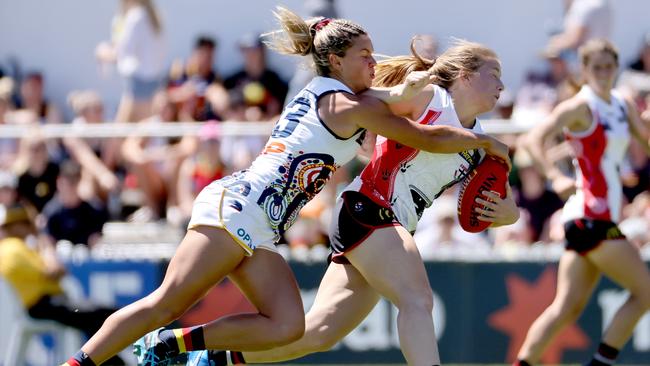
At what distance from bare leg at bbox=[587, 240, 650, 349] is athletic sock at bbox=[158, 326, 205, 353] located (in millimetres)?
2928

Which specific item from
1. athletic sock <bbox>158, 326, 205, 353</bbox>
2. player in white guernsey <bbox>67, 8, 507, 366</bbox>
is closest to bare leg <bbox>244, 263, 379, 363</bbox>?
player in white guernsey <bbox>67, 8, 507, 366</bbox>

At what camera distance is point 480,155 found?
667 centimetres

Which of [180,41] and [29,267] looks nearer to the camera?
[29,267]

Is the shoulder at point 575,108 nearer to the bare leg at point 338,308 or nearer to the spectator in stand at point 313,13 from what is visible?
the bare leg at point 338,308

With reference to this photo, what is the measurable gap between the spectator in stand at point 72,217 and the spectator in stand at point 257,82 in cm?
173

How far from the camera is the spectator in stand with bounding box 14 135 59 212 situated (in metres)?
11.7

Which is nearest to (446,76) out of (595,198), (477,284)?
(595,198)

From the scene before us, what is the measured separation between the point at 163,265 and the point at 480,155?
446 cm

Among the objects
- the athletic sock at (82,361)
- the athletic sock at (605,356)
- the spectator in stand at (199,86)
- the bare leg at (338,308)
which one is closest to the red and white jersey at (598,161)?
the athletic sock at (605,356)

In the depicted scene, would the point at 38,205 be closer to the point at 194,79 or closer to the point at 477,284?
the point at 194,79

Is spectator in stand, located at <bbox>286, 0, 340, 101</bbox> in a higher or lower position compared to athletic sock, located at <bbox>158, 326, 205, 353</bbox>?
lower

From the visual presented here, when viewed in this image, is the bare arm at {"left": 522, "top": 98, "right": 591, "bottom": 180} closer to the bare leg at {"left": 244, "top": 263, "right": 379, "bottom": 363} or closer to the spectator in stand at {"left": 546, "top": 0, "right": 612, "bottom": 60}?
the bare leg at {"left": 244, "top": 263, "right": 379, "bottom": 363}

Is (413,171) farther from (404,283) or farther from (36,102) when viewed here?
(36,102)

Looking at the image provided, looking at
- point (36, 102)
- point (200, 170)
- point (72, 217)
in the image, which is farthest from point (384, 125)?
point (36, 102)
